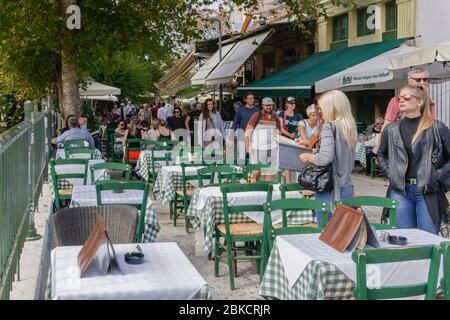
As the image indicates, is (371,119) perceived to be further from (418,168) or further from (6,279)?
(6,279)

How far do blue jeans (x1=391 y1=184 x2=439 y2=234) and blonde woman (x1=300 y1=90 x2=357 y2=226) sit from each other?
53 cm

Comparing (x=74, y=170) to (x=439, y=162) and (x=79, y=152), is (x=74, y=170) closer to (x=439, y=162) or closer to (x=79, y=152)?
(x=79, y=152)

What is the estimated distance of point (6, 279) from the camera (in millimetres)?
5000

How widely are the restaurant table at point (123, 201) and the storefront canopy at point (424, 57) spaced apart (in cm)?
513

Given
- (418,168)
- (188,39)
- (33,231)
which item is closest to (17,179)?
(33,231)

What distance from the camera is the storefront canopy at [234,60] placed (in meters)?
23.9

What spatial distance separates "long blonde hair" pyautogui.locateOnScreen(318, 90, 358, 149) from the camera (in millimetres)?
6016

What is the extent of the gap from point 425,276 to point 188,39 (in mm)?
16272

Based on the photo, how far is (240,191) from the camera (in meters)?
7.05

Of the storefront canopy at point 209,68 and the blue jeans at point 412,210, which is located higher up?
the storefront canopy at point 209,68

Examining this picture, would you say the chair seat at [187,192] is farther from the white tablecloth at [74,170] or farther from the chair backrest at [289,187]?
the chair backrest at [289,187]

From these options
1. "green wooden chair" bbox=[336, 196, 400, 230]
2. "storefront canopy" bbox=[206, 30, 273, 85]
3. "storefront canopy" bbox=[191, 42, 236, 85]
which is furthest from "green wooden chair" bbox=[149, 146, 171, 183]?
"storefront canopy" bbox=[191, 42, 236, 85]

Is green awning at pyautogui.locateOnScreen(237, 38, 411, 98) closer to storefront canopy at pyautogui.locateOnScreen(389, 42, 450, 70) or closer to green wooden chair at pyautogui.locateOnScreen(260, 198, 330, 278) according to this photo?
storefront canopy at pyautogui.locateOnScreen(389, 42, 450, 70)

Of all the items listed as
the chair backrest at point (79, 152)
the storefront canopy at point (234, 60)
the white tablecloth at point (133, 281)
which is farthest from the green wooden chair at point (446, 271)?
the storefront canopy at point (234, 60)
